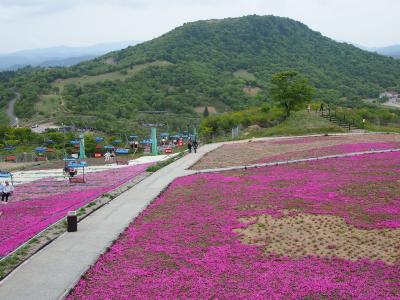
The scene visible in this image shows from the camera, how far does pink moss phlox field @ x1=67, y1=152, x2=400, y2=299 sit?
14.1 metres

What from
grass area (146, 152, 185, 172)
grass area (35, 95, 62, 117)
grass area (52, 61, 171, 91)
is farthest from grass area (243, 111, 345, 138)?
grass area (52, 61, 171, 91)

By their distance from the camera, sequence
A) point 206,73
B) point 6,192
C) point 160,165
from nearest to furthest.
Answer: point 6,192 < point 160,165 < point 206,73

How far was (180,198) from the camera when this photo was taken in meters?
27.8

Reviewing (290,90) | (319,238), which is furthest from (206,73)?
(319,238)

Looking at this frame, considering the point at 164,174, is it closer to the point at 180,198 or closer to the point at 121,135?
the point at 180,198

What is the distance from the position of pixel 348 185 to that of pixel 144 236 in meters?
14.2

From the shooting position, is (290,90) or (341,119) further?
(290,90)

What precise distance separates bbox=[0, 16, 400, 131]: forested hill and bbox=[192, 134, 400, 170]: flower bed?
51512mm

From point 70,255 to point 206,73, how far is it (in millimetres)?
134900

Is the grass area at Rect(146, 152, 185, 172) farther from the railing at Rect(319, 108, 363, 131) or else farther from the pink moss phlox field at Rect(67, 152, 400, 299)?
the railing at Rect(319, 108, 363, 131)

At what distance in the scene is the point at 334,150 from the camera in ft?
147

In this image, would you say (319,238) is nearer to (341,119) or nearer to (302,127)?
(302,127)

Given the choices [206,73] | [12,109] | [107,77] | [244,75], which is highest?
[206,73]

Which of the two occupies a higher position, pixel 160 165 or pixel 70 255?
pixel 160 165
